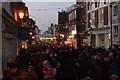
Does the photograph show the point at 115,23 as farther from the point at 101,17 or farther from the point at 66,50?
the point at 66,50

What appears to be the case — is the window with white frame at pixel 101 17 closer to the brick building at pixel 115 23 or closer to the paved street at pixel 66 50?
the paved street at pixel 66 50

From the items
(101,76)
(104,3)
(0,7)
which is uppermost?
(104,3)

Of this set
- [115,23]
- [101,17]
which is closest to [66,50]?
[115,23]

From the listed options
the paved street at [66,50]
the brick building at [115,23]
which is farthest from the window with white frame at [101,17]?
the brick building at [115,23]

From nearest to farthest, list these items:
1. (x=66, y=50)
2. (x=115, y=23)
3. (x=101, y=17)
→ 1. (x=66, y=50)
2. (x=115, y=23)
3. (x=101, y=17)

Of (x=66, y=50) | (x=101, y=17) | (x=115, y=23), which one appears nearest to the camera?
(x=66, y=50)

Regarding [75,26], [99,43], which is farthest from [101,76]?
[75,26]

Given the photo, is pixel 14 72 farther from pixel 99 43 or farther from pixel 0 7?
pixel 99 43

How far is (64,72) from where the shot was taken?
346 inches

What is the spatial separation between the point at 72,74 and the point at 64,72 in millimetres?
274

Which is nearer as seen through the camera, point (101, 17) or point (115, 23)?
point (115, 23)

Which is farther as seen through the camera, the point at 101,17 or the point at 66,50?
the point at 101,17

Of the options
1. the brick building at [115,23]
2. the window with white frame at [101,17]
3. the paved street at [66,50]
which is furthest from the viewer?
the window with white frame at [101,17]

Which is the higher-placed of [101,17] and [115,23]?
[101,17]
